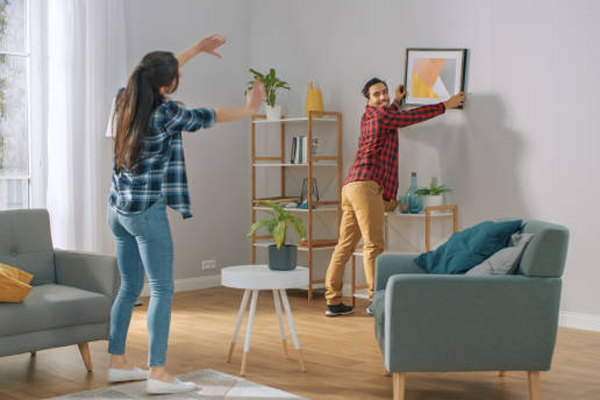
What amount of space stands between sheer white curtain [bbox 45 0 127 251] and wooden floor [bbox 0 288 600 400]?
0.99m

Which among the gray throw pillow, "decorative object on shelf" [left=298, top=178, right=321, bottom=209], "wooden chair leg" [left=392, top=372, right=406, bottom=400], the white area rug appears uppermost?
"decorative object on shelf" [left=298, top=178, right=321, bottom=209]

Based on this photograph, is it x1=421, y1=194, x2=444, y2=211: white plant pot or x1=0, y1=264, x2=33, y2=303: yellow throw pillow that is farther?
x1=421, y1=194, x2=444, y2=211: white plant pot

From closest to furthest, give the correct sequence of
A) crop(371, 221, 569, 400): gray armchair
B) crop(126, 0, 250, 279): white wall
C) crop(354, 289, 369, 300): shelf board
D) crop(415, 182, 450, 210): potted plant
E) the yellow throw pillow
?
1. crop(371, 221, 569, 400): gray armchair
2. the yellow throw pillow
3. crop(415, 182, 450, 210): potted plant
4. crop(354, 289, 369, 300): shelf board
5. crop(126, 0, 250, 279): white wall

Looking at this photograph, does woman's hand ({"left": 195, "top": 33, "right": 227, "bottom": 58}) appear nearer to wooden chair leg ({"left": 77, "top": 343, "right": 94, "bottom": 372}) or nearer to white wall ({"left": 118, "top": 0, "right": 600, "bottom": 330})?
wooden chair leg ({"left": 77, "top": 343, "right": 94, "bottom": 372})

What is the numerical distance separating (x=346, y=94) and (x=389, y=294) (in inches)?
130

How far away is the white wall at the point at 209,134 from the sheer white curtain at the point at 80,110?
37 cm

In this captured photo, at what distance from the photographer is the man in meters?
5.03

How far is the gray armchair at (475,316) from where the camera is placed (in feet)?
9.68

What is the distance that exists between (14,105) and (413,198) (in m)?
2.91

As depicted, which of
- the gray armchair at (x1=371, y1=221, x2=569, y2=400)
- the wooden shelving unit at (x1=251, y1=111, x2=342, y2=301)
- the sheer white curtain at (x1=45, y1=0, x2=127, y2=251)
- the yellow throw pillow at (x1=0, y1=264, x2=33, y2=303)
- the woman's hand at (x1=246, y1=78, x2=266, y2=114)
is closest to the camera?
the gray armchair at (x1=371, y1=221, x2=569, y2=400)

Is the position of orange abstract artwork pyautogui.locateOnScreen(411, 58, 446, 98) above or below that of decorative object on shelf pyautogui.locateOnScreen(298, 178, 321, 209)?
above

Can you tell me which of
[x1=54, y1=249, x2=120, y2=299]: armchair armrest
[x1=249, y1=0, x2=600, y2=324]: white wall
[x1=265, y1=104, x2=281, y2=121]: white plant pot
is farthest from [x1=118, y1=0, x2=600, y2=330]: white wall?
[x1=54, y1=249, x2=120, y2=299]: armchair armrest

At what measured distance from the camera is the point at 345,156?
6.04 meters

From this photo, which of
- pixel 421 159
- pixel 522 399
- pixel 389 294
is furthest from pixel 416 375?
pixel 421 159
